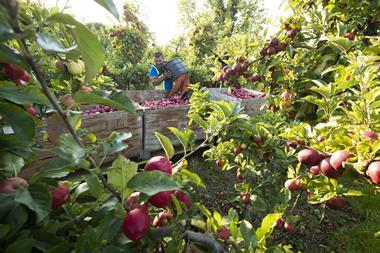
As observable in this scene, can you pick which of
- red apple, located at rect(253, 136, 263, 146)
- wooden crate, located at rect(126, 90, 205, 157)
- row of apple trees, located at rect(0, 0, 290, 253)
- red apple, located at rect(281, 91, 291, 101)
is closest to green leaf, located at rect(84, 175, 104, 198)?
row of apple trees, located at rect(0, 0, 290, 253)

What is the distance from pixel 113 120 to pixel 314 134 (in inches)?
75.7

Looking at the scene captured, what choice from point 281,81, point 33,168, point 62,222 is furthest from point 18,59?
point 33,168

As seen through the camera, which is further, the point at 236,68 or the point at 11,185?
the point at 236,68

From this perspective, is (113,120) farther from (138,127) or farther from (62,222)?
(62,222)

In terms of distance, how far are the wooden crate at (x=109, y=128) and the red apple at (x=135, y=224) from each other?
1.81 meters

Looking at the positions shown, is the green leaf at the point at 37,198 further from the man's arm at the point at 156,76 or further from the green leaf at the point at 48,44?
the man's arm at the point at 156,76

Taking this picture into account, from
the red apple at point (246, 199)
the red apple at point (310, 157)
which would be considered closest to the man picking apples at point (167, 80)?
the red apple at point (246, 199)

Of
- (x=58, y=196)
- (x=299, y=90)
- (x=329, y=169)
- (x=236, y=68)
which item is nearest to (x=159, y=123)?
(x=236, y=68)

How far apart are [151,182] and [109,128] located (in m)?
2.14

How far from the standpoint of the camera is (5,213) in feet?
1.57

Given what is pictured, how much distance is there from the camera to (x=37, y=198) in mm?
465

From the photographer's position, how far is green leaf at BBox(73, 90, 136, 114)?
1.55ft

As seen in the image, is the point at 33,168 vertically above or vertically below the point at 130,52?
below

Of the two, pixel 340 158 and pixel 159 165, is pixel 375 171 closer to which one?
pixel 340 158
